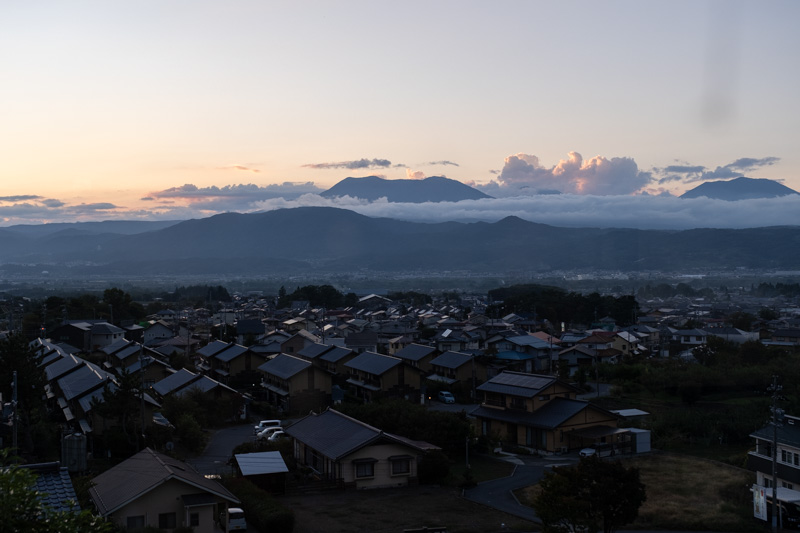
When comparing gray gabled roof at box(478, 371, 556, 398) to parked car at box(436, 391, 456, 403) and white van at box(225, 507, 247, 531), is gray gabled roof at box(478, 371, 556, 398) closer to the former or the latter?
parked car at box(436, 391, 456, 403)

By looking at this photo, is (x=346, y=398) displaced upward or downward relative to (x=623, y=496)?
downward

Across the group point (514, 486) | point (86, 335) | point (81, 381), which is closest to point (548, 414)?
point (514, 486)

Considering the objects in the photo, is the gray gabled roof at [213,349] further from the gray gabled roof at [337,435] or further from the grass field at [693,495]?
the grass field at [693,495]

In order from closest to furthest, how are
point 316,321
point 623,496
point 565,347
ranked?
point 623,496 < point 565,347 < point 316,321

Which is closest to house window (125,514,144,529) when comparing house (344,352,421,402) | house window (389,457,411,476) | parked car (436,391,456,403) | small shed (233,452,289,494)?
small shed (233,452,289,494)

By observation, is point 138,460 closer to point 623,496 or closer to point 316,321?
point 623,496

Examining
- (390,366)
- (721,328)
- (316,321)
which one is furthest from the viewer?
(316,321)

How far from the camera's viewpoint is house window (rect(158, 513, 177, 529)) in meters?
12.3

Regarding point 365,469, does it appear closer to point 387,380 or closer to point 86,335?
point 387,380

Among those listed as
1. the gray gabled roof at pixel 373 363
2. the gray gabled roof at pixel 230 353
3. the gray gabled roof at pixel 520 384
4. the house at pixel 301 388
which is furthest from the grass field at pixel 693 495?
the gray gabled roof at pixel 230 353

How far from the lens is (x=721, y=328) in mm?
50812

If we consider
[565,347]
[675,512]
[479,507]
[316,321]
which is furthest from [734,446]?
[316,321]

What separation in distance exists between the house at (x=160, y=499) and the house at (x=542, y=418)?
1246cm

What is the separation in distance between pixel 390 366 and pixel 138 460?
1811cm
